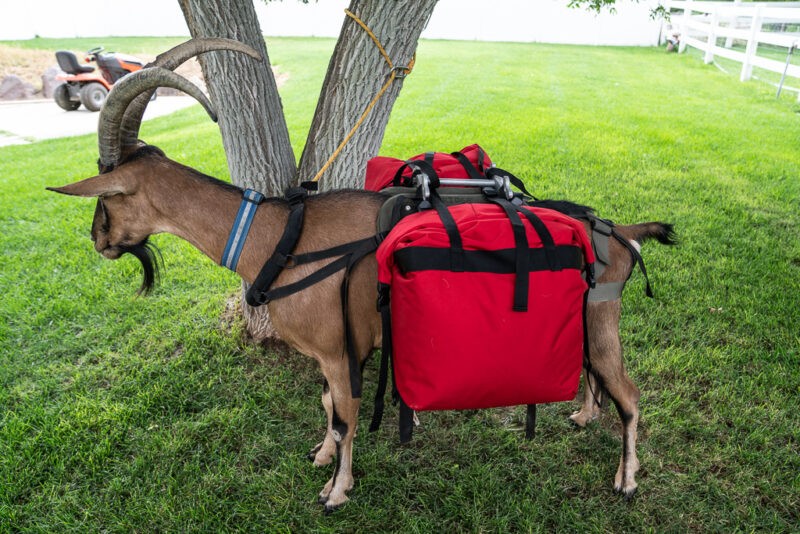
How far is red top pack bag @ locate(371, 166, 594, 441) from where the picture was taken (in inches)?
80.1

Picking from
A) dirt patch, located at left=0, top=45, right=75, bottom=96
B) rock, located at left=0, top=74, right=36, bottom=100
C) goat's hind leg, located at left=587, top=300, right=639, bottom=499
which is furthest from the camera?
dirt patch, located at left=0, top=45, right=75, bottom=96

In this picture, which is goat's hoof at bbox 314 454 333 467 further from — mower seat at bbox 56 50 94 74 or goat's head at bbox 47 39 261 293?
mower seat at bbox 56 50 94 74

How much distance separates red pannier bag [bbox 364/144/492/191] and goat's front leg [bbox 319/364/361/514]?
1106 mm

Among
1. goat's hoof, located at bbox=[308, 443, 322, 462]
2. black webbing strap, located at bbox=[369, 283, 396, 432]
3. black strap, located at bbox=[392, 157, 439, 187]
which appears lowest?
goat's hoof, located at bbox=[308, 443, 322, 462]

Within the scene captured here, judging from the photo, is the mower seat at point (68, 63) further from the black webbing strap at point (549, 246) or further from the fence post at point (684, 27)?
the fence post at point (684, 27)

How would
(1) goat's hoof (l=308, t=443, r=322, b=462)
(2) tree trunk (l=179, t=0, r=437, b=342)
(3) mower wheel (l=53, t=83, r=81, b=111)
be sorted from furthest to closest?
(3) mower wheel (l=53, t=83, r=81, b=111) < (2) tree trunk (l=179, t=0, r=437, b=342) < (1) goat's hoof (l=308, t=443, r=322, b=462)

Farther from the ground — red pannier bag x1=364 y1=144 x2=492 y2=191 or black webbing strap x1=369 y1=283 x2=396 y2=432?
red pannier bag x1=364 y1=144 x2=492 y2=191

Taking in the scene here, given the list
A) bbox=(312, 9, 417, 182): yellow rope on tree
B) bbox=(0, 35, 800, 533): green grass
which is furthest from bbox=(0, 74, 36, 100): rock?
bbox=(312, 9, 417, 182): yellow rope on tree

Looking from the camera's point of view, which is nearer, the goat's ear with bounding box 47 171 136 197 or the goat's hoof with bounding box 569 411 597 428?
the goat's ear with bounding box 47 171 136 197

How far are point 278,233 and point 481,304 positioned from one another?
3.64ft

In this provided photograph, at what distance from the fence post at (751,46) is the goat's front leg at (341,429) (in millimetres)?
16364

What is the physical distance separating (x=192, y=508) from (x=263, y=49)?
9.62ft

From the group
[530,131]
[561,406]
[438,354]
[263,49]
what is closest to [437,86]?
[530,131]

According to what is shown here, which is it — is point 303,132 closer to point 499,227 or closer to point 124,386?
point 124,386
